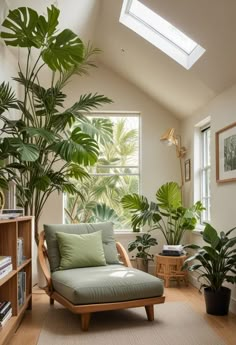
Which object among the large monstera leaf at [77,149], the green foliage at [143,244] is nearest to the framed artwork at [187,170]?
the green foliage at [143,244]

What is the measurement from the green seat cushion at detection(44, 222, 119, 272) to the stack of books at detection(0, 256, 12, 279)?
2.74ft

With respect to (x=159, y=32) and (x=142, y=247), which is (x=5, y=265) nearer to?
(x=142, y=247)

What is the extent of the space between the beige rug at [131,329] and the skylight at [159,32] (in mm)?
2541

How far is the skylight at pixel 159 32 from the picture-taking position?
12.8 ft

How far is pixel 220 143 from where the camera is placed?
12.7ft

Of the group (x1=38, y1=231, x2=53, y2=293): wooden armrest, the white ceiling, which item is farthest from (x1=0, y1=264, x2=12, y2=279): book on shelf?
the white ceiling

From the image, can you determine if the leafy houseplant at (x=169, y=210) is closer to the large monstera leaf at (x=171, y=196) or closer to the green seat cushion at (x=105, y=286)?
the large monstera leaf at (x=171, y=196)

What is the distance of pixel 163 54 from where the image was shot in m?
3.98

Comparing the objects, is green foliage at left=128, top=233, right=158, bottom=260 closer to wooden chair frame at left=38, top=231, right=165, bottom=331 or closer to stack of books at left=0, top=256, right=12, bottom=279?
wooden chair frame at left=38, top=231, right=165, bottom=331

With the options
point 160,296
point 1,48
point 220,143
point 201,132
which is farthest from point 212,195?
point 1,48

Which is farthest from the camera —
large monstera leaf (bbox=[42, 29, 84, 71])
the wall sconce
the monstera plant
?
the wall sconce

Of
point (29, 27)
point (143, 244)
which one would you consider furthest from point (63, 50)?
point (143, 244)

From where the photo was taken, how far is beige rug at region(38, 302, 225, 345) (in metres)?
2.73

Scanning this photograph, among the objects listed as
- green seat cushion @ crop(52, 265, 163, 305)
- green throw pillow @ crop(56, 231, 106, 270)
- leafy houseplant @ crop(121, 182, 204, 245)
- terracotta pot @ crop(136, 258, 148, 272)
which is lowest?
terracotta pot @ crop(136, 258, 148, 272)
